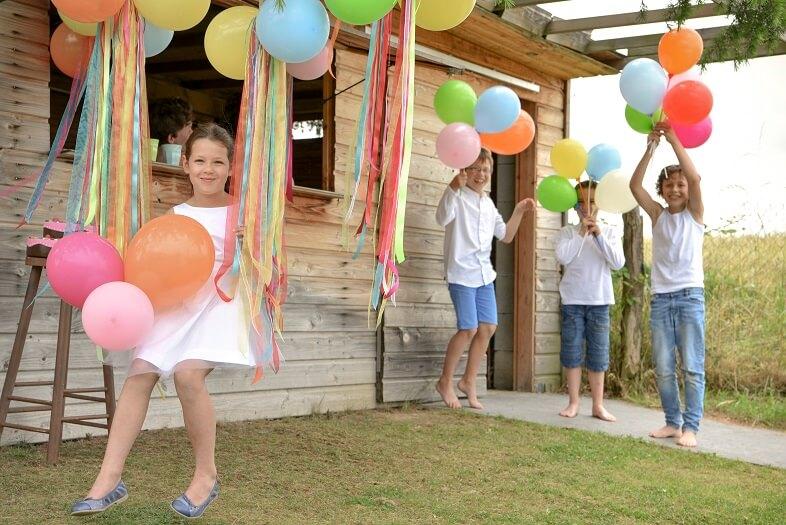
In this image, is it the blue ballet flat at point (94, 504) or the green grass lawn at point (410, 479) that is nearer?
the blue ballet flat at point (94, 504)

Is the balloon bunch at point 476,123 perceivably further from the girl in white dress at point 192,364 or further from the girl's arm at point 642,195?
the girl in white dress at point 192,364

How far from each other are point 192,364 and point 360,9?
47.1 inches

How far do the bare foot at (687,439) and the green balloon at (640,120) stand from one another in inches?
63.3

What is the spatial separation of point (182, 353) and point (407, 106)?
3.50ft

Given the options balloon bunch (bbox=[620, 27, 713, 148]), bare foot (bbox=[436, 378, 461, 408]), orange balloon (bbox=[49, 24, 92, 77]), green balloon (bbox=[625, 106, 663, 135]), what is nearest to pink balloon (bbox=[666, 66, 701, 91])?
balloon bunch (bbox=[620, 27, 713, 148])

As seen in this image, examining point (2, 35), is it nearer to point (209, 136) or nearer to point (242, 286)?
point (209, 136)

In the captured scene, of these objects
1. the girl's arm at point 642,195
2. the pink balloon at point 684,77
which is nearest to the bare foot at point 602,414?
the girl's arm at point 642,195

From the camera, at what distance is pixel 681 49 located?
13.8 feet

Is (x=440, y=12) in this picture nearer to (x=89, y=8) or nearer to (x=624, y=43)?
(x=89, y=8)

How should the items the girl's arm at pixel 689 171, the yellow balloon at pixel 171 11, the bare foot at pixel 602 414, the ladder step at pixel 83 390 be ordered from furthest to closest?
the bare foot at pixel 602 414
the girl's arm at pixel 689 171
the ladder step at pixel 83 390
the yellow balloon at pixel 171 11

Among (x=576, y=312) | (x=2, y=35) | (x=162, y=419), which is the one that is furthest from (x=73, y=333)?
(x=576, y=312)

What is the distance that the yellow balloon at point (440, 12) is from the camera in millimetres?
3125

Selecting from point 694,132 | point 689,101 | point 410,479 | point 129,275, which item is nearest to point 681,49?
point 689,101

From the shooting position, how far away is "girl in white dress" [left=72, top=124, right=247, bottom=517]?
2564 mm
